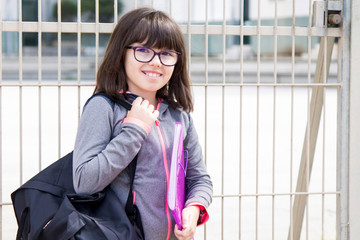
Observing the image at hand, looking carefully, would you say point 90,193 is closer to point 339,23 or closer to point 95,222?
point 95,222

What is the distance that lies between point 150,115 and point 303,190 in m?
1.35

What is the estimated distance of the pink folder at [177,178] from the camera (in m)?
1.74

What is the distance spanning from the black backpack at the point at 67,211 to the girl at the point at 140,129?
0.04 meters

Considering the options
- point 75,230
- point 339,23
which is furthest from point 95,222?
point 339,23

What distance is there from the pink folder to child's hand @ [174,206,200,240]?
0.05ft

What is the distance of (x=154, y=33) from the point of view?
1.82 m

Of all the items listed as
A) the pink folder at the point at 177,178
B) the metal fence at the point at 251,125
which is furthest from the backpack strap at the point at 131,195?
the metal fence at the point at 251,125

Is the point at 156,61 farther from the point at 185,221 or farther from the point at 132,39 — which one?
the point at 185,221

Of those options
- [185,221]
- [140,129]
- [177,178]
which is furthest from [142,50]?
[185,221]

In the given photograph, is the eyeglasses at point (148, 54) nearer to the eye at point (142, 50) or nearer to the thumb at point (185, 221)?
the eye at point (142, 50)

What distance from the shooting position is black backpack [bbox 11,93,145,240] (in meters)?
1.60

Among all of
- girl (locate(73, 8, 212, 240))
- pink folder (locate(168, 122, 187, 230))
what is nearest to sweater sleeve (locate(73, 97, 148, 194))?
girl (locate(73, 8, 212, 240))

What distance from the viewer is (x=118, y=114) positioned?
1809 millimetres

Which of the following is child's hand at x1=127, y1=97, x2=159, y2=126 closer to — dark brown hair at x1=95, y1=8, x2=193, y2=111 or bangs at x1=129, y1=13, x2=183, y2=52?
dark brown hair at x1=95, y1=8, x2=193, y2=111
